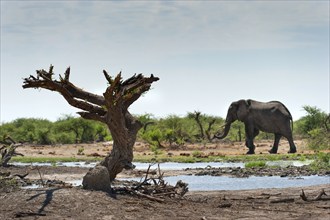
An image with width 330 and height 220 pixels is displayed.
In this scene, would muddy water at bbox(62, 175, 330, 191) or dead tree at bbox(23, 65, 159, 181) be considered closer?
dead tree at bbox(23, 65, 159, 181)

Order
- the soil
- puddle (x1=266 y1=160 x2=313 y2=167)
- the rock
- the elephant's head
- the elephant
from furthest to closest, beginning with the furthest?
the elephant's head, the elephant, puddle (x1=266 y1=160 x2=313 y2=167), the rock, the soil

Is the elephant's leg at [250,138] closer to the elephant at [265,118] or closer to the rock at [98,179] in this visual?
the elephant at [265,118]

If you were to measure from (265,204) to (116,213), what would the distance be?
173 inches

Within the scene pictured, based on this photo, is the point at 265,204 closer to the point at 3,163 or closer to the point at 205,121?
the point at 3,163

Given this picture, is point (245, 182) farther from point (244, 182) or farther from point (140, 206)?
point (140, 206)

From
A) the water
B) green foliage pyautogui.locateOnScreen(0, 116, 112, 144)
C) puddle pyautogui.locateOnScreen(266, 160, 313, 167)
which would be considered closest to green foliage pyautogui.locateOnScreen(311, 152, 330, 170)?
the water

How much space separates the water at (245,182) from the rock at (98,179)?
326 inches

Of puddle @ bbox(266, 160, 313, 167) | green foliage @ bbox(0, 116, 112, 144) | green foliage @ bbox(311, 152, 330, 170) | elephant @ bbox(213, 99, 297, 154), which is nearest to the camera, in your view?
green foliage @ bbox(311, 152, 330, 170)

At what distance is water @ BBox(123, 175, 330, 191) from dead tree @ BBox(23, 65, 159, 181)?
7.15 m

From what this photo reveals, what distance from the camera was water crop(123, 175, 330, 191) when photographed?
26.8 metres

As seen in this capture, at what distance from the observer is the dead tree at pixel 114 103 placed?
18.9 metres

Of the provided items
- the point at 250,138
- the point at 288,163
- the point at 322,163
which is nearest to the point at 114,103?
Answer: the point at 322,163

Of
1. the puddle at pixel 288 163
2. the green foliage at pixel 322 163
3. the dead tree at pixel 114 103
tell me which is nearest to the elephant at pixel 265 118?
the puddle at pixel 288 163

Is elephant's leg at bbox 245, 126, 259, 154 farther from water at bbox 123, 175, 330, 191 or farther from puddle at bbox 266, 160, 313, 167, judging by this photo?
water at bbox 123, 175, 330, 191
